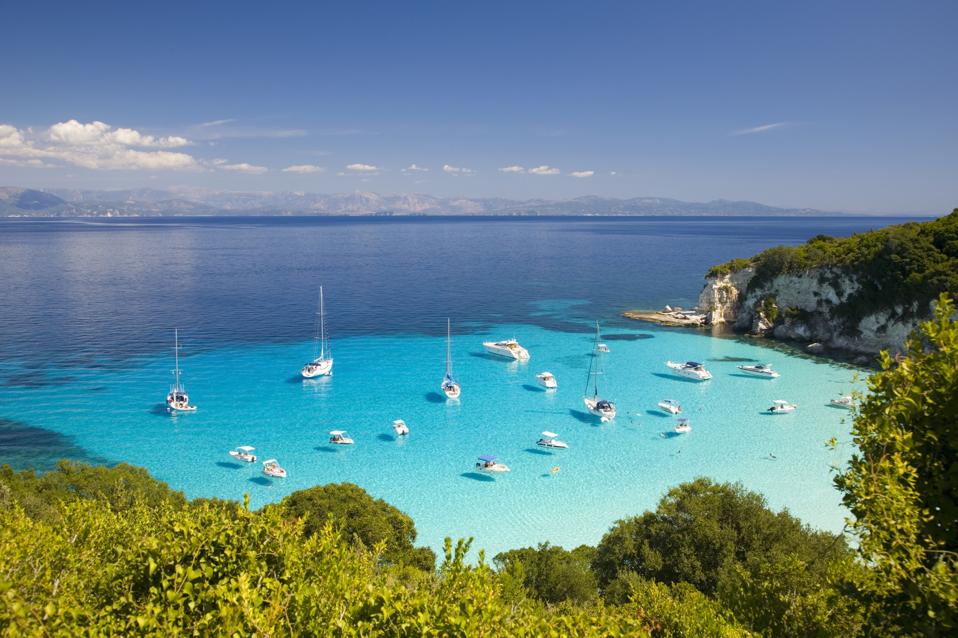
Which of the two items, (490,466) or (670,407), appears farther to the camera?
(670,407)

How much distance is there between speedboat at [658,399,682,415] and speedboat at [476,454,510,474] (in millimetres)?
15372

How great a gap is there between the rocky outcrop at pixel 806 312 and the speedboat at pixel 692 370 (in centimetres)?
1760

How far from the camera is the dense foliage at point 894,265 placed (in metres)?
47.1

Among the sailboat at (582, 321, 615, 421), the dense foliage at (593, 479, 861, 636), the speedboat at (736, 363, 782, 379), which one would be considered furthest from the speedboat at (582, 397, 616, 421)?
the dense foliage at (593, 479, 861, 636)

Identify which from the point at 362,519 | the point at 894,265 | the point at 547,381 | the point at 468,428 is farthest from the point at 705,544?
the point at 894,265

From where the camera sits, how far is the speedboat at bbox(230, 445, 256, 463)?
3241cm

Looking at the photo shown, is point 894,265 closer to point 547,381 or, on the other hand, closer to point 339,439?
point 547,381

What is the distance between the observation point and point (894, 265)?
5016 centimetres

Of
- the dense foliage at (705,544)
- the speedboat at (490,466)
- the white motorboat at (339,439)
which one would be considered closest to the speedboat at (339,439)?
the white motorboat at (339,439)

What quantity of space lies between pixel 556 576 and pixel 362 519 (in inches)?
316

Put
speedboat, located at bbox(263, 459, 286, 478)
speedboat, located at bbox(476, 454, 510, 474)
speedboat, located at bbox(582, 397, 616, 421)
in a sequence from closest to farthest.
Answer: speedboat, located at bbox(263, 459, 286, 478)
speedboat, located at bbox(476, 454, 510, 474)
speedboat, located at bbox(582, 397, 616, 421)

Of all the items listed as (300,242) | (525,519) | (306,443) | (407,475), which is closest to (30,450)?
(306,443)

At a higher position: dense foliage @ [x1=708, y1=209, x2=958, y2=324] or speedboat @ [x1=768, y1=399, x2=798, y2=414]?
dense foliage @ [x1=708, y1=209, x2=958, y2=324]

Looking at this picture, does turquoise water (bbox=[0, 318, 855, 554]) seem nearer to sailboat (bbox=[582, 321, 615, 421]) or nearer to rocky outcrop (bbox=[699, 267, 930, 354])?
sailboat (bbox=[582, 321, 615, 421])
